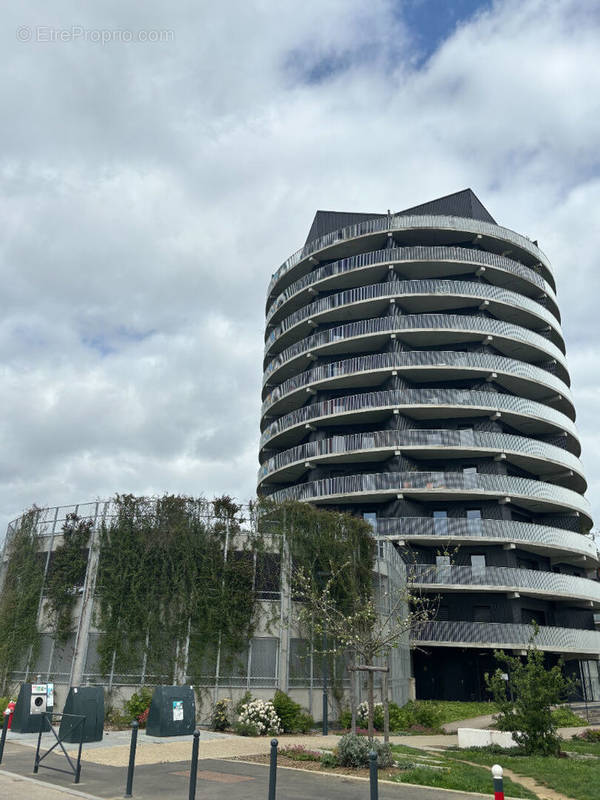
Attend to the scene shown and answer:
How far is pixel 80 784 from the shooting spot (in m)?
11.6

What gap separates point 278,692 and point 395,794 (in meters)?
11.5

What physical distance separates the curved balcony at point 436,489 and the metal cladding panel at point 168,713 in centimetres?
2029

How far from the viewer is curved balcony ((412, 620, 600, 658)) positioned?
3441 cm

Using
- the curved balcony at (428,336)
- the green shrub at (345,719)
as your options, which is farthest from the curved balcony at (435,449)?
the green shrub at (345,719)

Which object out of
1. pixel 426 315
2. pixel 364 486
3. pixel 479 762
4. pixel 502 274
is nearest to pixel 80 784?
pixel 479 762

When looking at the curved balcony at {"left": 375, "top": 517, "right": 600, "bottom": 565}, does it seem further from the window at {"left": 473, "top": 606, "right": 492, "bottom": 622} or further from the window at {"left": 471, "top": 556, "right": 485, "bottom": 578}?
the window at {"left": 473, "top": 606, "right": 492, "bottom": 622}

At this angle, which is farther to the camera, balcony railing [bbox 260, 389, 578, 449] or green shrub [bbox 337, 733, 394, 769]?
balcony railing [bbox 260, 389, 578, 449]

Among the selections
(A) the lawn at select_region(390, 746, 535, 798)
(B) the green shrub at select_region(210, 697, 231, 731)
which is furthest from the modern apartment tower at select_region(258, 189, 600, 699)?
→ (A) the lawn at select_region(390, 746, 535, 798)

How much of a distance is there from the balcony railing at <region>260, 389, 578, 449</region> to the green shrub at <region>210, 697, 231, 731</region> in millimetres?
22535

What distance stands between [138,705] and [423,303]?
1253 inches

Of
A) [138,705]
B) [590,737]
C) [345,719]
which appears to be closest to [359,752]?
[345,719]

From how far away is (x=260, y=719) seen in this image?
2038cm

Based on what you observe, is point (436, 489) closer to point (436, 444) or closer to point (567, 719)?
point (436, 444)

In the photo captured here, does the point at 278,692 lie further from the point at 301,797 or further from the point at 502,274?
the point at 502,274
